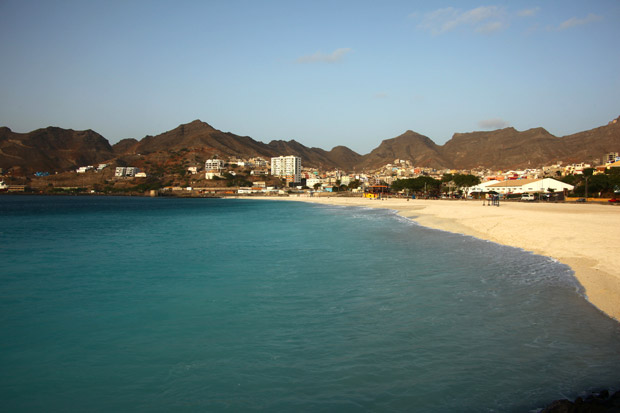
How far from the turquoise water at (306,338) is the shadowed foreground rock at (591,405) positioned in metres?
0.50

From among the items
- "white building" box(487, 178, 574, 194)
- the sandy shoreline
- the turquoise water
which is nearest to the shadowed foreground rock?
the turquoise water

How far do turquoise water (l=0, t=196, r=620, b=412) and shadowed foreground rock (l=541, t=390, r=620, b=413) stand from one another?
496mm

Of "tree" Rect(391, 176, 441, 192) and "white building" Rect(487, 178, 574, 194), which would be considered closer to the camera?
"white building" Rect(487, 178, 574, 194)

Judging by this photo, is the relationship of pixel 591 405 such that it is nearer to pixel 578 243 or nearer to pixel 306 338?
pixel 306 338

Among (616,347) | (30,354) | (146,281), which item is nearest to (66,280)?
(146,281)

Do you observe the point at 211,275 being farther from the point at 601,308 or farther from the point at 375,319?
the point at 601,308

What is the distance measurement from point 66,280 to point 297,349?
12.3m

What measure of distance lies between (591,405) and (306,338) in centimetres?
537

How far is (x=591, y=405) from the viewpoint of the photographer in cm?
518

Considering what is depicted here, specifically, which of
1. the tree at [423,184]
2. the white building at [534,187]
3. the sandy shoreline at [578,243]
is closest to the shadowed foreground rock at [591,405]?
the sandy shoreline at [578,243]

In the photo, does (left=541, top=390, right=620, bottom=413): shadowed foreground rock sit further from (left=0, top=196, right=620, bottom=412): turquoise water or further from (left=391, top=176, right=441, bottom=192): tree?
(left=391, top=176, right=441, bottom=192): tree

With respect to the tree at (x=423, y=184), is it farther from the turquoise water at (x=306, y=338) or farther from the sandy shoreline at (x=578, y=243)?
the turquoise water at (x=306, y=338)

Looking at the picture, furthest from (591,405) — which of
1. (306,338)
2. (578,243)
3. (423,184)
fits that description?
(423,184)

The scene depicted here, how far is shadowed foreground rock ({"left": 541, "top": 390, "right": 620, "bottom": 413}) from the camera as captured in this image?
16.8 feet
